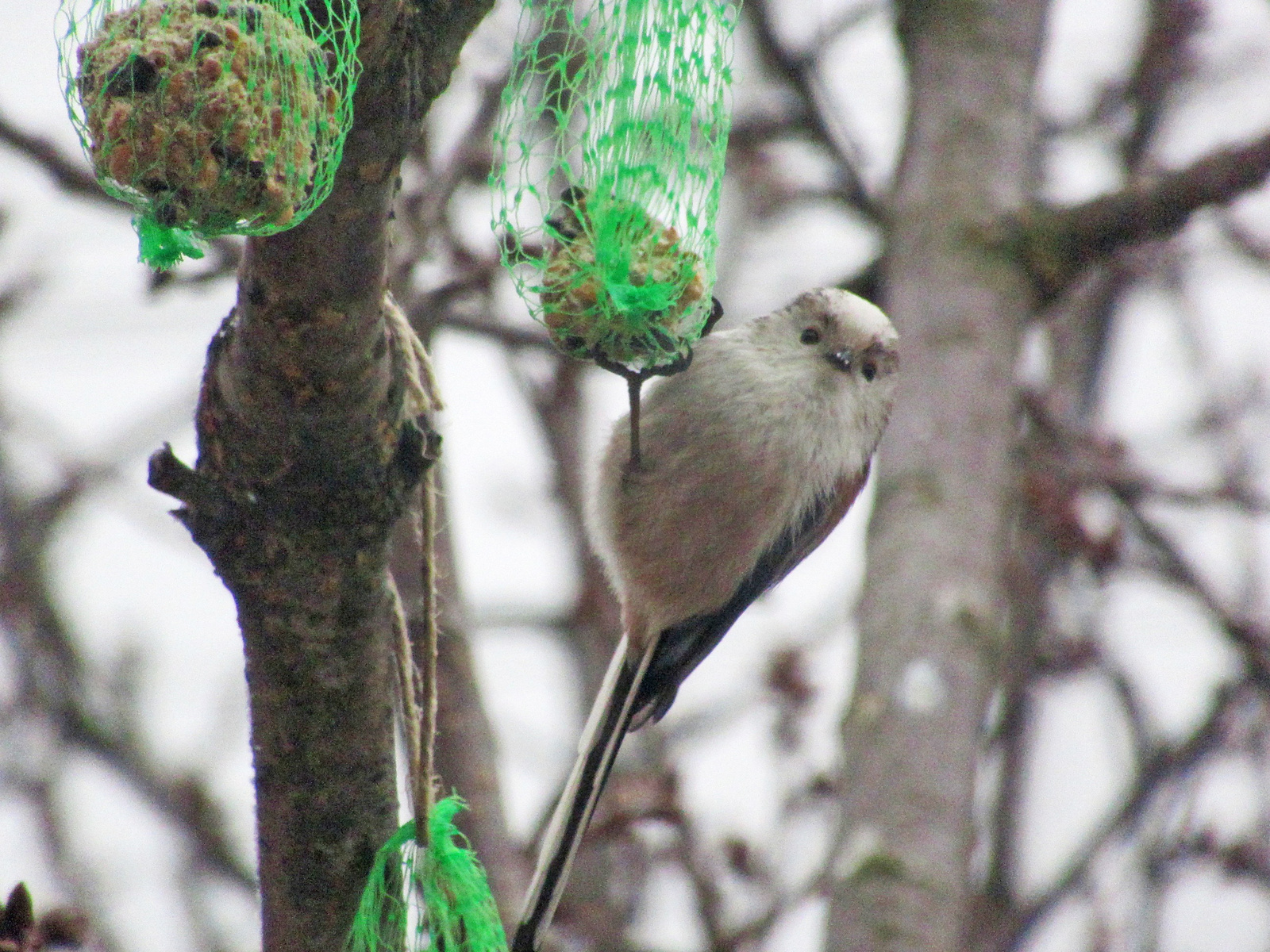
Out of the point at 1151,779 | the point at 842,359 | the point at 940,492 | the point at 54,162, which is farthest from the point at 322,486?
the point at 1151,779

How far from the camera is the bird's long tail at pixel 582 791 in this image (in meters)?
2.05

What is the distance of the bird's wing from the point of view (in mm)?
2602

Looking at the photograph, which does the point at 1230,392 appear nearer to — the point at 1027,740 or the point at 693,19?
the point at 1027,740

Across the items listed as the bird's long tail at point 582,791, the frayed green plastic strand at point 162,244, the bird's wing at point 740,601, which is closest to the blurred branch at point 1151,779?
the bird's wing at point 740,601

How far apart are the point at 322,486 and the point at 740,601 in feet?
4.43

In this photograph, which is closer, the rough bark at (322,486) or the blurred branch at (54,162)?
the rough bark at (322,486)

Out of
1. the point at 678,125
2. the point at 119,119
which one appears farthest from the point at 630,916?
the point at 119,119

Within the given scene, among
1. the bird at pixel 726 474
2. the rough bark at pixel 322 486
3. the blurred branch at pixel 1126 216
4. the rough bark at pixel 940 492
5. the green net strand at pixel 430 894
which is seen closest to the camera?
the rough bark at pixel 322 486

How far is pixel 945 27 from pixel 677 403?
1322 millimetres

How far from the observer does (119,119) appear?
1242mm

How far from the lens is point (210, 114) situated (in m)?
1.26

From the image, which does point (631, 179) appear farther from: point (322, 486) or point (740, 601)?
point (740, 601)

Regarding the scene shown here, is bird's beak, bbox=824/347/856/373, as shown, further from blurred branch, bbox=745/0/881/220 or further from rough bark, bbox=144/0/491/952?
rough bark, bbox=144/0/491/952

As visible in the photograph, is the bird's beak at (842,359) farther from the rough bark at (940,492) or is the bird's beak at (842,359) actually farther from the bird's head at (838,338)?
the rough bark at (940,492)
